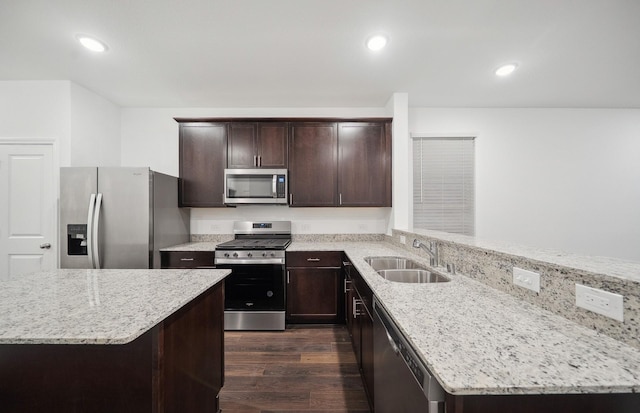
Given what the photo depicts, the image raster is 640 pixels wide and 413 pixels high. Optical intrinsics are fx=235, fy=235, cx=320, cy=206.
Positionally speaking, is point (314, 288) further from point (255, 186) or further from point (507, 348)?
point (507, 348)

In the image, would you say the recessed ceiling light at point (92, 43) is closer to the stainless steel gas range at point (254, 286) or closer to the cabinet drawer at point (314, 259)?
the stainless steel gas range at point (254, 286)

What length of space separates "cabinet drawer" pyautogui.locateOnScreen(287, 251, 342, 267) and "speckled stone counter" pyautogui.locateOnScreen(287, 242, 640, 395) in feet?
5.15

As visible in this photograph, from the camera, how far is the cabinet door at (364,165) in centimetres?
301

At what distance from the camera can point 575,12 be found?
1731mm

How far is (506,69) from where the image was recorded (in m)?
2.42

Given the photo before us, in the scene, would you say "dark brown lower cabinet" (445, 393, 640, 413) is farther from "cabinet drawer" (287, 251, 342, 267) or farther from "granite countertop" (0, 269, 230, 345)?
"cabinet drawer" (287, 251, 342, 267)

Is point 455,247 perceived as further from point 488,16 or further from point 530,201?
point 530,201

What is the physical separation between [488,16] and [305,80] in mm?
1654

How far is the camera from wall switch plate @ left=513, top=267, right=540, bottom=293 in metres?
1.06

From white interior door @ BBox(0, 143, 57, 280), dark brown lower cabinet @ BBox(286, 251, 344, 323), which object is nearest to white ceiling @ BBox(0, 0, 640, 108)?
white interior door @ BBox(0, 143, 57, 280)

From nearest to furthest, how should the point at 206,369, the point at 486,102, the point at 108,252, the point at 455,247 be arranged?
the point at 206,369
the point at 455,247
the point at 108,252
the point at 486,102

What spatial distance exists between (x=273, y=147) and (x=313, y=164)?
55 cm

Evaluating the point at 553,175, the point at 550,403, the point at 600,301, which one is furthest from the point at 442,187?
the point at 550,403

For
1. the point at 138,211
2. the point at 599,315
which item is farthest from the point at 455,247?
the point at 138,211
